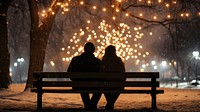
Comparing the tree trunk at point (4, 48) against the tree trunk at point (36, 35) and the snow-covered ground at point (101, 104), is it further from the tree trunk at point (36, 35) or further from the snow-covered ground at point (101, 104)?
the snow-covered ground at point (101, 104)

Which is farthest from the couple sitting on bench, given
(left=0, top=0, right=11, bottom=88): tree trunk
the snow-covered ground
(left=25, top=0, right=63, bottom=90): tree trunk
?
(left=0, top=0, right=11, bottom=88): tree trunk

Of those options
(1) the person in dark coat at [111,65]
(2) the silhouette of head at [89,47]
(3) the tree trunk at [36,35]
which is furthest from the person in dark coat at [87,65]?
(3) the tree trunk at [36,35]

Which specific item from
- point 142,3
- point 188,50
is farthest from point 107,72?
point 188,50

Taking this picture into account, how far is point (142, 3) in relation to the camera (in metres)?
22.1

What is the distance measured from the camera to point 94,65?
10836 mm

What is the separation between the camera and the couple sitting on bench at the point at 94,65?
34.9 feet

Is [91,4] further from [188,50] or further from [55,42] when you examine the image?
[188,50]

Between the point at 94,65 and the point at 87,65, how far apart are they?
0.18 m

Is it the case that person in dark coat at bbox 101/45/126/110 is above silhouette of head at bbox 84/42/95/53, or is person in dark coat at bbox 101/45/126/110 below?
below

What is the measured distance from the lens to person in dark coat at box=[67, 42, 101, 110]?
10633 mm

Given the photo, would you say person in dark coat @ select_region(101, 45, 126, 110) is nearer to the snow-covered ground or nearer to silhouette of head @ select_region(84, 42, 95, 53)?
the snow-covered ground

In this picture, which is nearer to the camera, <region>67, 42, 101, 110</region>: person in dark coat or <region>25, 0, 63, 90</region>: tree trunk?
<region>67, 42, 101, 110</region>: person in dark coat

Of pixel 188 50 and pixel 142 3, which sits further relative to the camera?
pixel 188 50

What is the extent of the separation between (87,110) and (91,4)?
11.3 metres
